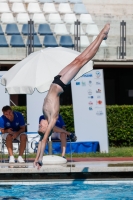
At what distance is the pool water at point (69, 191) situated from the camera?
897 centimetres

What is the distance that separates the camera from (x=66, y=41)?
2064cm

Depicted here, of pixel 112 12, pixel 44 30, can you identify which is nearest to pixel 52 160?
pixel 44 30

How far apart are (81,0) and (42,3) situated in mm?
1707

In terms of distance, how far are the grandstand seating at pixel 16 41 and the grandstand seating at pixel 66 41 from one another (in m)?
1.45

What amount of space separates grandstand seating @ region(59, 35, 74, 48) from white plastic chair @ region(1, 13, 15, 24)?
105 inches

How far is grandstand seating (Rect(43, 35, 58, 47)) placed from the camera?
20837mm

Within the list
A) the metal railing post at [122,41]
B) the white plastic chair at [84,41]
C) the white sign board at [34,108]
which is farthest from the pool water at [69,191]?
the white plastic chair at [84,41]

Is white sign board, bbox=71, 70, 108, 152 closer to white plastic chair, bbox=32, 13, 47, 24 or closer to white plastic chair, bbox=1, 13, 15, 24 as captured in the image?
white plastic chair, bbox=32, 13, 47, 24

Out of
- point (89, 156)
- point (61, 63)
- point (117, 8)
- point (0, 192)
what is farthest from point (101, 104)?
point (117, 8)

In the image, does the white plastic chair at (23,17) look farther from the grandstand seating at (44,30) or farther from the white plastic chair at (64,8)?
the white plastic chair at (64,8)

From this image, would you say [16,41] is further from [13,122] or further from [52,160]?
[52,160]

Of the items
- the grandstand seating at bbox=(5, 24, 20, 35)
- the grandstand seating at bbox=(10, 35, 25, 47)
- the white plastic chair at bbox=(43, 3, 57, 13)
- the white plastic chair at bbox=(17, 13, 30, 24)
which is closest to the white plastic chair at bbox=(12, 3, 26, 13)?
the white plastic chair at bbox=(17, 13, 30, 24)

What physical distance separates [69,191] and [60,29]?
13.2 m

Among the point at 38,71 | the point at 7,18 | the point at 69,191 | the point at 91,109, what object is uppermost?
the point at 7,18
